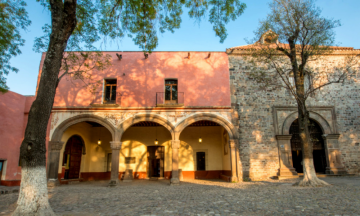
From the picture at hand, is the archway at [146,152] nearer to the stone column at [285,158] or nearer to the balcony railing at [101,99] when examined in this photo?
the balcony railing at [101,99]

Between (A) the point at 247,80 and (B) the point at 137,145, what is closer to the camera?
(A) the point at 247,80

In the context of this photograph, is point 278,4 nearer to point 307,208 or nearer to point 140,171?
point 307,208

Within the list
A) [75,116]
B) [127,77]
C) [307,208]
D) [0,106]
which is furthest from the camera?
[127,77]

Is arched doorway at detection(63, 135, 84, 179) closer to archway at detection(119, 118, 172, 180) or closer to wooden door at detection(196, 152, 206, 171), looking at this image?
archway at detection(119, 118, 172, 180)

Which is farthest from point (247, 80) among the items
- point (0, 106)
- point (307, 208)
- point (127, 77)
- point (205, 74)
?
point (0, 106)

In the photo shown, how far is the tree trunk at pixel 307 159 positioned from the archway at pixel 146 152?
799 cm

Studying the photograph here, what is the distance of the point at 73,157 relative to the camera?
1391 centimetres

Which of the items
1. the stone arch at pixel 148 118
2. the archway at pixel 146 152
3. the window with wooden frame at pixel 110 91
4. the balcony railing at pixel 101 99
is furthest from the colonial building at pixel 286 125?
the window with wooden frame at pixel 110 91

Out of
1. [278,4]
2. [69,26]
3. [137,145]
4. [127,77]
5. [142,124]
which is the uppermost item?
[278,4]

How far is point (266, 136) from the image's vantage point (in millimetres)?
12836

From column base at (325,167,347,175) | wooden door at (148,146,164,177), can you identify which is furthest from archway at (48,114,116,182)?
column base at (325,167,347,175)

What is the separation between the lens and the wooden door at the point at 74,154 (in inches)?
535

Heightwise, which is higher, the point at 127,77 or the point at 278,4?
the point at 278,4

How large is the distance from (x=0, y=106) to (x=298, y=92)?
521 inches
